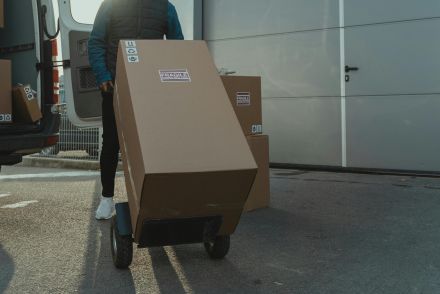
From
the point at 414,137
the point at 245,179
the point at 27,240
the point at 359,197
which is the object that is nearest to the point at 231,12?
the point at 414,137

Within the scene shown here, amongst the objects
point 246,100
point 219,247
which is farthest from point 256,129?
point 219,247

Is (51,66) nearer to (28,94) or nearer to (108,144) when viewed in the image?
(28,94)

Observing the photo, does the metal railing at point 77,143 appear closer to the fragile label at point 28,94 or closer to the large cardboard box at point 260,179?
the fragile label at point 28,94

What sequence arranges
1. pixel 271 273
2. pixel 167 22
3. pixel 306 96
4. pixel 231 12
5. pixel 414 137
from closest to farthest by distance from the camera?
pixel 271 273 → pixel 167 22 → pixel 414 137 → pixel 306 96 → pixel 231 12

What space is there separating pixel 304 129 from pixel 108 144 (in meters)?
3.85

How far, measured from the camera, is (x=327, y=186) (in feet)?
18.9

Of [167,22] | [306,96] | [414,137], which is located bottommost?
[414,137]

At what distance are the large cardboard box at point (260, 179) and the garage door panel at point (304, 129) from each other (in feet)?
8.07

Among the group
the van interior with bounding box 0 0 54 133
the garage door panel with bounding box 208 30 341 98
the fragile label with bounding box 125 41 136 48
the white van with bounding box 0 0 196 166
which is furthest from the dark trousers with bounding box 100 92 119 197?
the garage door panel with bounding box 208 30 341 98

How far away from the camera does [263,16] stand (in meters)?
7.48

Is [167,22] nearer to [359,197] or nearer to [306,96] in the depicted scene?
[359,197]

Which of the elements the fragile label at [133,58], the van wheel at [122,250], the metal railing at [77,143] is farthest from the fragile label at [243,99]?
the metal railing at [77,143]

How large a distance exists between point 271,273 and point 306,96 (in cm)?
444

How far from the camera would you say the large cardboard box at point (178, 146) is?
2.54 metres
